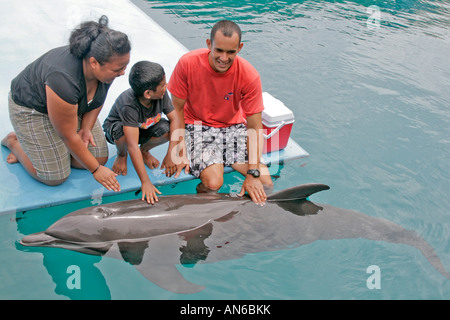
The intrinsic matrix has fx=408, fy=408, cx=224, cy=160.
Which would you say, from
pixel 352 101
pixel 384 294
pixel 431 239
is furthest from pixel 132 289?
pixel 352 101

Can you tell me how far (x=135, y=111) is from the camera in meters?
4.00

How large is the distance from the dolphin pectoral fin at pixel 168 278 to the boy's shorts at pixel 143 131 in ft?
4.95

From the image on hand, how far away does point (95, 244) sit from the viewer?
10.7ft

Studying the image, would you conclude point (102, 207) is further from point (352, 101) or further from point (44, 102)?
point (352, 101)

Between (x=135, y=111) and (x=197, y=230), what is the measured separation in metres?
1.37

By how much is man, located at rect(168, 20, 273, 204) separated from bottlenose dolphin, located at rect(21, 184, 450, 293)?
0.40m

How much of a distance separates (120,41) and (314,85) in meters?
4.77

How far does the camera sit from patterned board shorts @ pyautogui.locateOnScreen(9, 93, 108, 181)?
3.83 metres

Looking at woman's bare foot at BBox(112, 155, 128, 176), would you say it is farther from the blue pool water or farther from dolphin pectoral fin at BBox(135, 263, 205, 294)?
dolphin pectoral fin at BBox(135, 263, 205, 294)

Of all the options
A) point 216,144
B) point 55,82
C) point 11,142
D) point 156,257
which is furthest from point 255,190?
point 11,142

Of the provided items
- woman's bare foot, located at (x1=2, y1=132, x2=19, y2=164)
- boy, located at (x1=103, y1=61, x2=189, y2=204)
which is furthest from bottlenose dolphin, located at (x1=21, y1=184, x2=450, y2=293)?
woman's bare foot, located at (x1=2, y1=132, x2=19, y2=164)

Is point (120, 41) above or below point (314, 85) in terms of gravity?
above

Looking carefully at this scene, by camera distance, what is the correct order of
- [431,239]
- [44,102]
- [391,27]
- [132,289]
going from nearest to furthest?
[132,289] → [44,102] → [431,239] → [391,27]

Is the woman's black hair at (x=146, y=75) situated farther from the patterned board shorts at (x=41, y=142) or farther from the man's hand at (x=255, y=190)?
the man's hand at (x=255, y=190)
